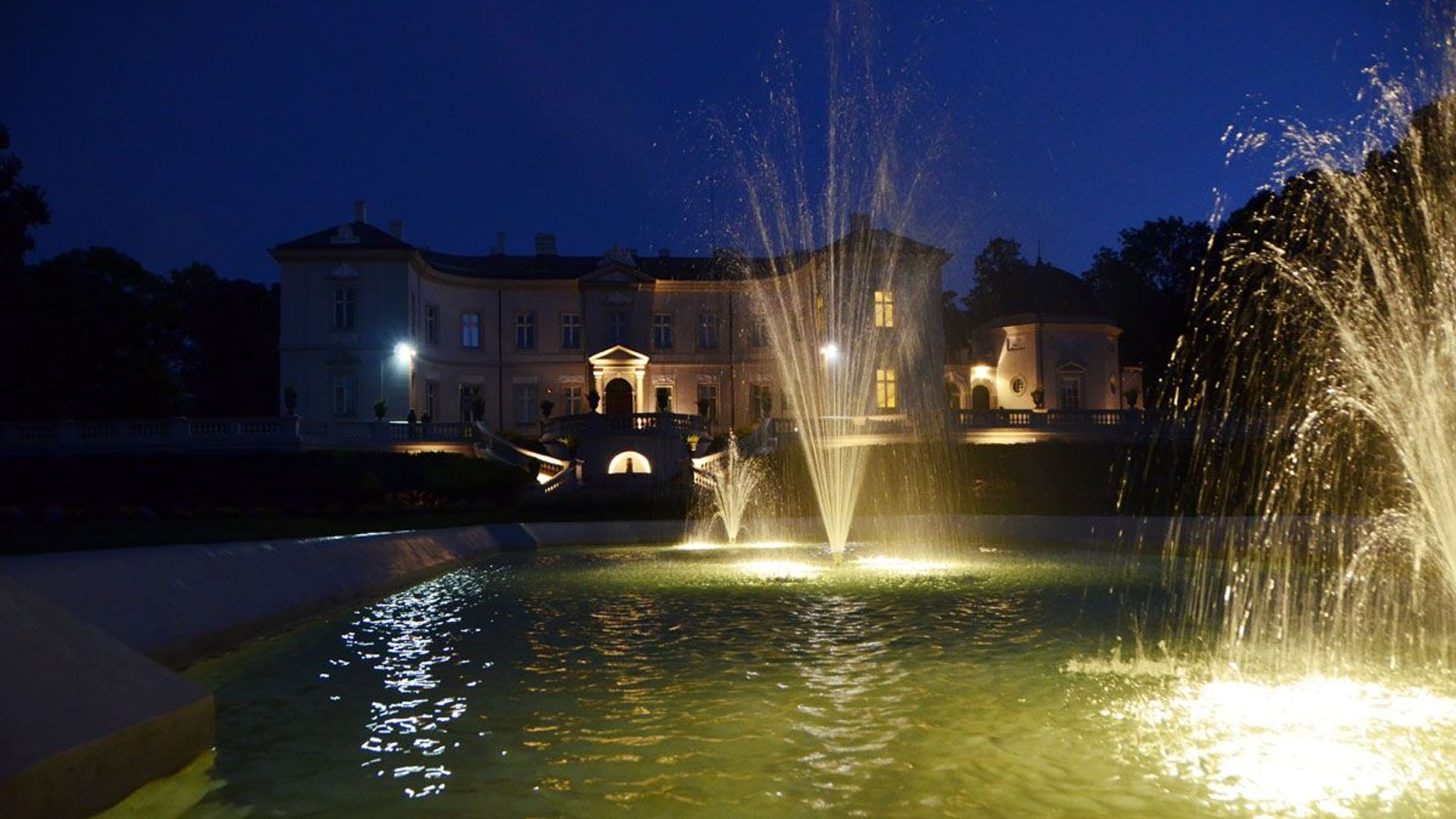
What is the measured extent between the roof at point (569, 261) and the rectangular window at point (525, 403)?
5.74m

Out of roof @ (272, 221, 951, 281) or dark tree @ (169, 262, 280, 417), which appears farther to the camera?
dark tree @ (169, 262, 280, 417)

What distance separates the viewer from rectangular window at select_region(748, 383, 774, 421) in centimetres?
5603

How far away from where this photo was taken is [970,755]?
721 cm

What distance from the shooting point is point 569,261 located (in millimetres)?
61250

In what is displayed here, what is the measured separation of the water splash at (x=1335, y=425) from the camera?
12578 millimetres

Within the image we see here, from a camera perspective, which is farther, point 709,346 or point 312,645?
point 709,346

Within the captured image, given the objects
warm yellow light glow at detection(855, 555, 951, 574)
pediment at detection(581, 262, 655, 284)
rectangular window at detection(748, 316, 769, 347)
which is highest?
pediment at detection(581, 262, 655, 284)

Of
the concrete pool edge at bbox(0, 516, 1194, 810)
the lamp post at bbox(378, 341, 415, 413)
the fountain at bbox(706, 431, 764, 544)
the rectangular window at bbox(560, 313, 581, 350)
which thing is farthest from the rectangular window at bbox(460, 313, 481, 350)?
the concrete pool edge at bbox(0, 516, 1194, 810)

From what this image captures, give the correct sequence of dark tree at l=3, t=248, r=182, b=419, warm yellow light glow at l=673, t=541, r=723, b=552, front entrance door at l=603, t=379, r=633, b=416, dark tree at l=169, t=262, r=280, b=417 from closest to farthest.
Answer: warm yellow light glow at l=673, t=541, r=723, b=552
dark tree at l=3, t=248, r=182, b=419
front entrance door at l=603, t=379, r=633, b=416
dark tree at l=169, t=262, r=280, b=417

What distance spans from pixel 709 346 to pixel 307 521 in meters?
29.3

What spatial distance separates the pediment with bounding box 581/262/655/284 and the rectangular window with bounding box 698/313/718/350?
3429 mm

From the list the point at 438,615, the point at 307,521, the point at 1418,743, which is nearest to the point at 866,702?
the point at 1418,743

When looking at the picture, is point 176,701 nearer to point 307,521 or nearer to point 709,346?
point 307,521

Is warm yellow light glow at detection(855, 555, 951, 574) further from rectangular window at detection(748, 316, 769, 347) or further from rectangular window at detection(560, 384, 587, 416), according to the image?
rectangular window at detection(560, 384, 587, 416)
